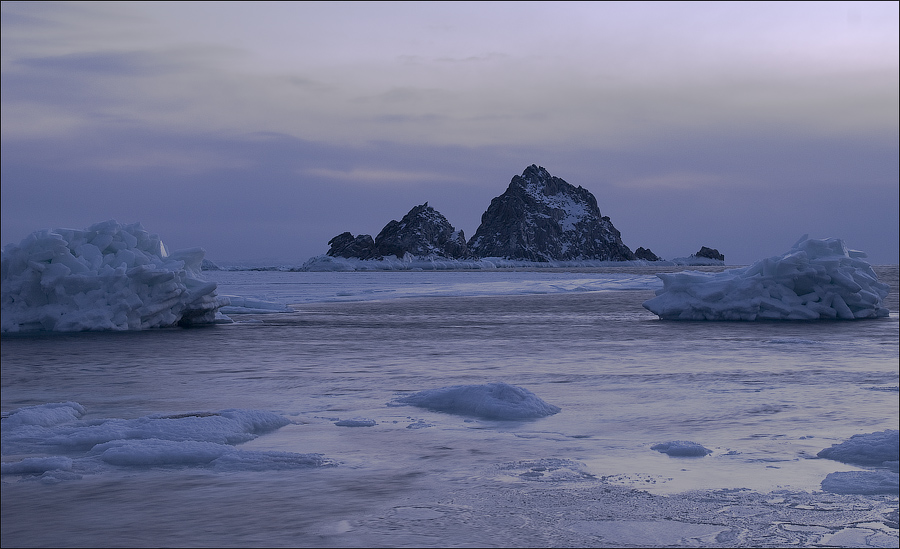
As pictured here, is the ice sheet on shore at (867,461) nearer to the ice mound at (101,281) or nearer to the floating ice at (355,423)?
the floating ice at (355,423)

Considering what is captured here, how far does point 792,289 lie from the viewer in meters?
25.8

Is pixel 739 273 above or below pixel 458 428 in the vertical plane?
above

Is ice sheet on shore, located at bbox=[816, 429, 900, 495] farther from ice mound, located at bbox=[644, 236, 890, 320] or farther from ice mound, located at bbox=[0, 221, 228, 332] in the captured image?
ice mound, located at bbox=[644, 236, 890, 320]

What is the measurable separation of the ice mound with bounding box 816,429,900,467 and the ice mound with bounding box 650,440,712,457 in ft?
3.72

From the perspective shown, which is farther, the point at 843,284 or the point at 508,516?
the point at 843,284

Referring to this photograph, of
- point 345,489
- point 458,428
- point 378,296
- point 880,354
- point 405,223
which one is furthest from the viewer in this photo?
point 405,223

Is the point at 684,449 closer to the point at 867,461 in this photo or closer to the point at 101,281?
the point at 867,461

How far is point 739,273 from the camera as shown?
26.9m

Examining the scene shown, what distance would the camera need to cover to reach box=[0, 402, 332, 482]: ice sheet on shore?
7238 millimetres

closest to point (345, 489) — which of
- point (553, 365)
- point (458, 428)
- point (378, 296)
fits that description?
point (458, 428)

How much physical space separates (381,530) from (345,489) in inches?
43.7

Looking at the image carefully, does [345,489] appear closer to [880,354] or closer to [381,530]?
[381,530]

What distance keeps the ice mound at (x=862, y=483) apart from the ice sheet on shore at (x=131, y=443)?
4.45 meters

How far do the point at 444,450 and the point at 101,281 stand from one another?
593 inches
